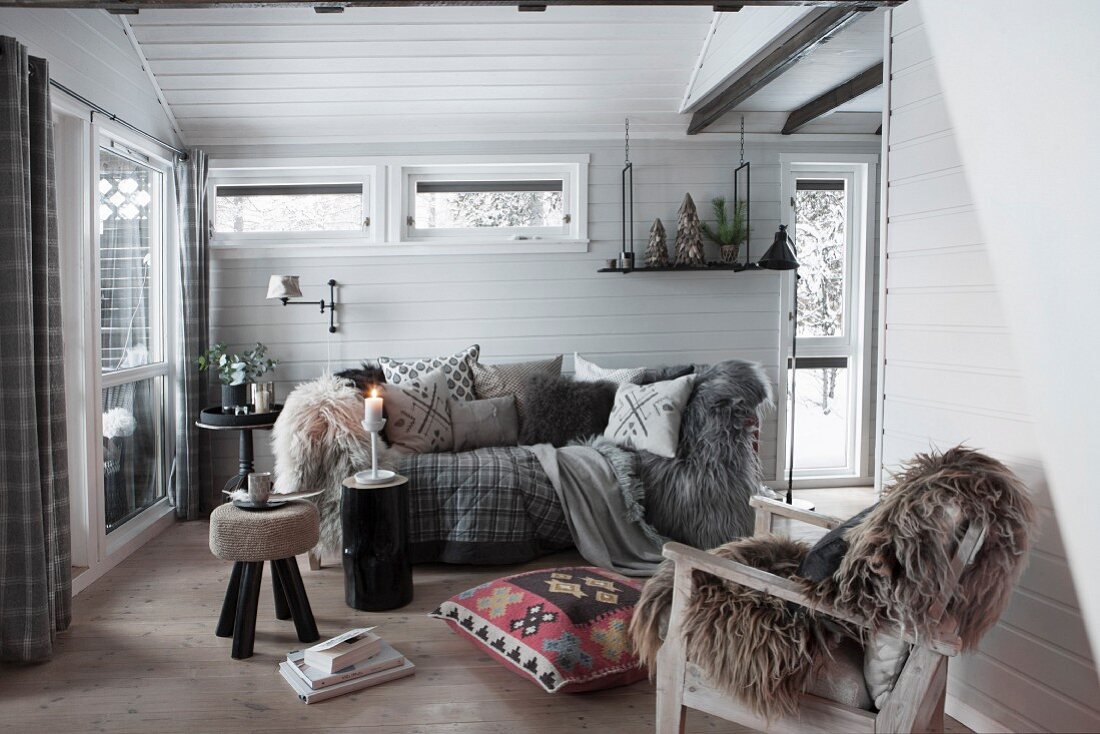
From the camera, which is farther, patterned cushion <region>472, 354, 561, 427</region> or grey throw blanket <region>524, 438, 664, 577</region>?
patterned cushion <region>472, 354, 561, 427</region>

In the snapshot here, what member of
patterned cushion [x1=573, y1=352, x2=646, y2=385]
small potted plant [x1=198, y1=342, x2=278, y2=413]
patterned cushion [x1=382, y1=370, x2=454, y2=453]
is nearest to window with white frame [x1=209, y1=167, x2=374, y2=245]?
small potted plant [x1=198, y1=342, x2=278, y2=413]

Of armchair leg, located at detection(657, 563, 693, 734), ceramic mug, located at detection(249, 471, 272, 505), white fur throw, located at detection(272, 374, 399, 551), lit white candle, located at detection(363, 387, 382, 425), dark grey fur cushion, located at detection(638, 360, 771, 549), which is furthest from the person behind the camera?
dark grey fur cushion, located at detection(638, 360, 771, 549)

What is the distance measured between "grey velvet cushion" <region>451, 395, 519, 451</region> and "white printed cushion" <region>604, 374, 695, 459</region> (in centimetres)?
52

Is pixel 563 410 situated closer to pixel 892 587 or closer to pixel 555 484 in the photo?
pixel 555 484

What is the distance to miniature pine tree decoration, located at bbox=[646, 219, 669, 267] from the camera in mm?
4820

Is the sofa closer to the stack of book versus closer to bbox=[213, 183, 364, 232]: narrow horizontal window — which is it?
the stack of book

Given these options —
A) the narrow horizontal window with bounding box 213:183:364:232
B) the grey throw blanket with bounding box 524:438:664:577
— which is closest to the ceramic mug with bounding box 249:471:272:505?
the grey throw blanket with bounding box 524:438:664:577

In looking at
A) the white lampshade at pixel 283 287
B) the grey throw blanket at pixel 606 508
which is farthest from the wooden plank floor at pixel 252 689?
the white lampshade at pixel 283 287

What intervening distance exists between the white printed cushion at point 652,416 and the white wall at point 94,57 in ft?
9.26

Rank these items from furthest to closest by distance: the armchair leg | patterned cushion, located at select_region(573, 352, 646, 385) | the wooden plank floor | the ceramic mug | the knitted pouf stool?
1. patterned cushion, located at select_region(573, 352, 646, 385)
2. the ceramic mug
3. the knitted pouf stool
4. the wooden plank floor
5. the armchair leg

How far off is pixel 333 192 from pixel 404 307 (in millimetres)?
833

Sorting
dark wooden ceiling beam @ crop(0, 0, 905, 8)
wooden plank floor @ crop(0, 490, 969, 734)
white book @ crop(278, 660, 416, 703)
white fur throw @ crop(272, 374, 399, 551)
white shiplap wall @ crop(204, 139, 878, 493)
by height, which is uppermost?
dark wooden ceiling beam @ crop(0, 0, 905, 8)

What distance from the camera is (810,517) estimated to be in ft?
7.57

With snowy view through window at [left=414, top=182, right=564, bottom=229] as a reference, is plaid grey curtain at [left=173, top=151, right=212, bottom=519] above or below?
below
